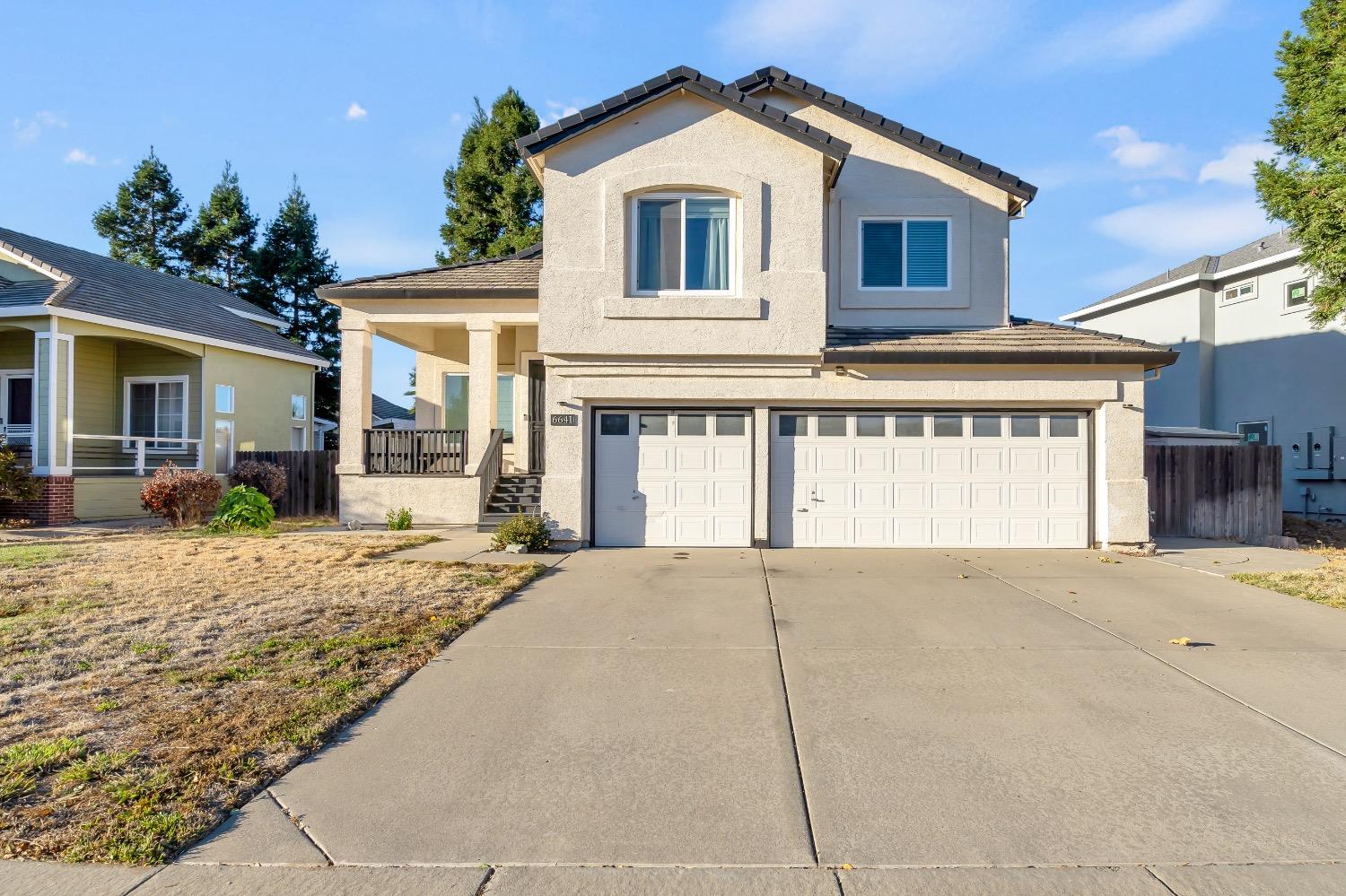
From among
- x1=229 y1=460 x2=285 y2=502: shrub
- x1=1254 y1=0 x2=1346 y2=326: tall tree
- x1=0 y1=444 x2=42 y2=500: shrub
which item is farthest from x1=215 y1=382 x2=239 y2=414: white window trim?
x1=1254 y1=0 x2=1346 y2=326: tall tree

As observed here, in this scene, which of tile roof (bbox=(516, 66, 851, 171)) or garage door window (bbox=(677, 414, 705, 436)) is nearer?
tile roof (bbox=(516, 66, 851, 171))

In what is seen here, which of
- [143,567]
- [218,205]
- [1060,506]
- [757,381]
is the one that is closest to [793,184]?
[757,381]

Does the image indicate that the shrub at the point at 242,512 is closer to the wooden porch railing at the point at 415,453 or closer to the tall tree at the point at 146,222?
the wooden porch railing at the point at 415,453

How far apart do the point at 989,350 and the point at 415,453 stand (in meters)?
10.4

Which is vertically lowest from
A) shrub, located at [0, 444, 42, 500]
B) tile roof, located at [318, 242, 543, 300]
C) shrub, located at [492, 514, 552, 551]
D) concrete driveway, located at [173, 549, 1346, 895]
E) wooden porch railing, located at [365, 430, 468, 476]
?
concrete driveway, located at [173, 549, 1346, 895]

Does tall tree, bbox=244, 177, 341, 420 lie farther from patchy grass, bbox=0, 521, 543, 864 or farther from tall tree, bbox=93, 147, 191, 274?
patchy grass, bbox=0, 521, 543, 864

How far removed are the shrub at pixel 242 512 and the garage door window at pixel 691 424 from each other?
8348 millimetres

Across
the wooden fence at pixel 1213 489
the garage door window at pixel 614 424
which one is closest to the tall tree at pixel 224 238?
the garage door window at pixel 614 424

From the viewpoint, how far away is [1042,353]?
40.4 feet

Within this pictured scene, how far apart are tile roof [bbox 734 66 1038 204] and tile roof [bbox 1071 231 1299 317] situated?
40.5 ft

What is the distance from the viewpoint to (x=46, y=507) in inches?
656

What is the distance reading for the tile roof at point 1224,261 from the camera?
73.3 ft

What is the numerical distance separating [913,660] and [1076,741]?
1697 mm

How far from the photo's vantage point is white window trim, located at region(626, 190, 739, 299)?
40.6 ft
